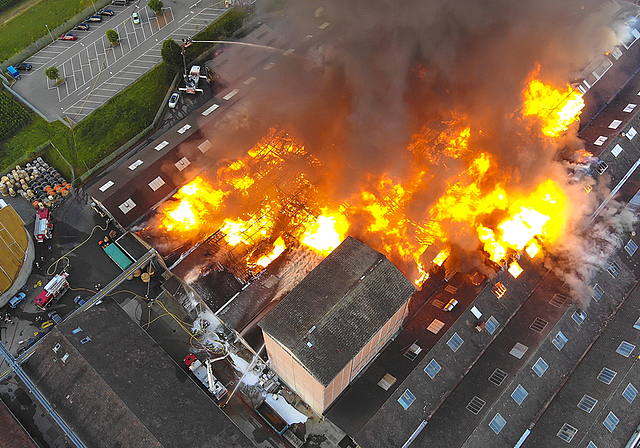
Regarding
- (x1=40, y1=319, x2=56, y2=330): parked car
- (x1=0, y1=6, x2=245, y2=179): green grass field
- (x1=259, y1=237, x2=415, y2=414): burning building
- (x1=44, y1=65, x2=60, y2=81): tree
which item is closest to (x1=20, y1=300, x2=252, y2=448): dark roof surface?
(x1=40, y1=319, x2=56, y2=330): parked car

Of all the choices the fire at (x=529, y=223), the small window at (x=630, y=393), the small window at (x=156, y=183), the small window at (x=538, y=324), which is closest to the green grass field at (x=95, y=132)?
the small window at (x=156, y=183)

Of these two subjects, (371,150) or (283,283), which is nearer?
(283,283)

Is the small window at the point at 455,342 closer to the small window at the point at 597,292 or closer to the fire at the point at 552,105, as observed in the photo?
the small window at the point at 597,292

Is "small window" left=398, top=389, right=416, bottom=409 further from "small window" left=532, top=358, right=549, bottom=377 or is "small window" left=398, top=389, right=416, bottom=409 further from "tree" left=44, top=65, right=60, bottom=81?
"tree" left=44, top=65, right=60, bottom=81

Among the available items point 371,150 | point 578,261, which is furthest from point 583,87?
point 371,150

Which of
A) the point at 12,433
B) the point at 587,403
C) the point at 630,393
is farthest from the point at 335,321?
the point at 12,433

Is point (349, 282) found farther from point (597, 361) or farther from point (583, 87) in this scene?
point (583, 87)
